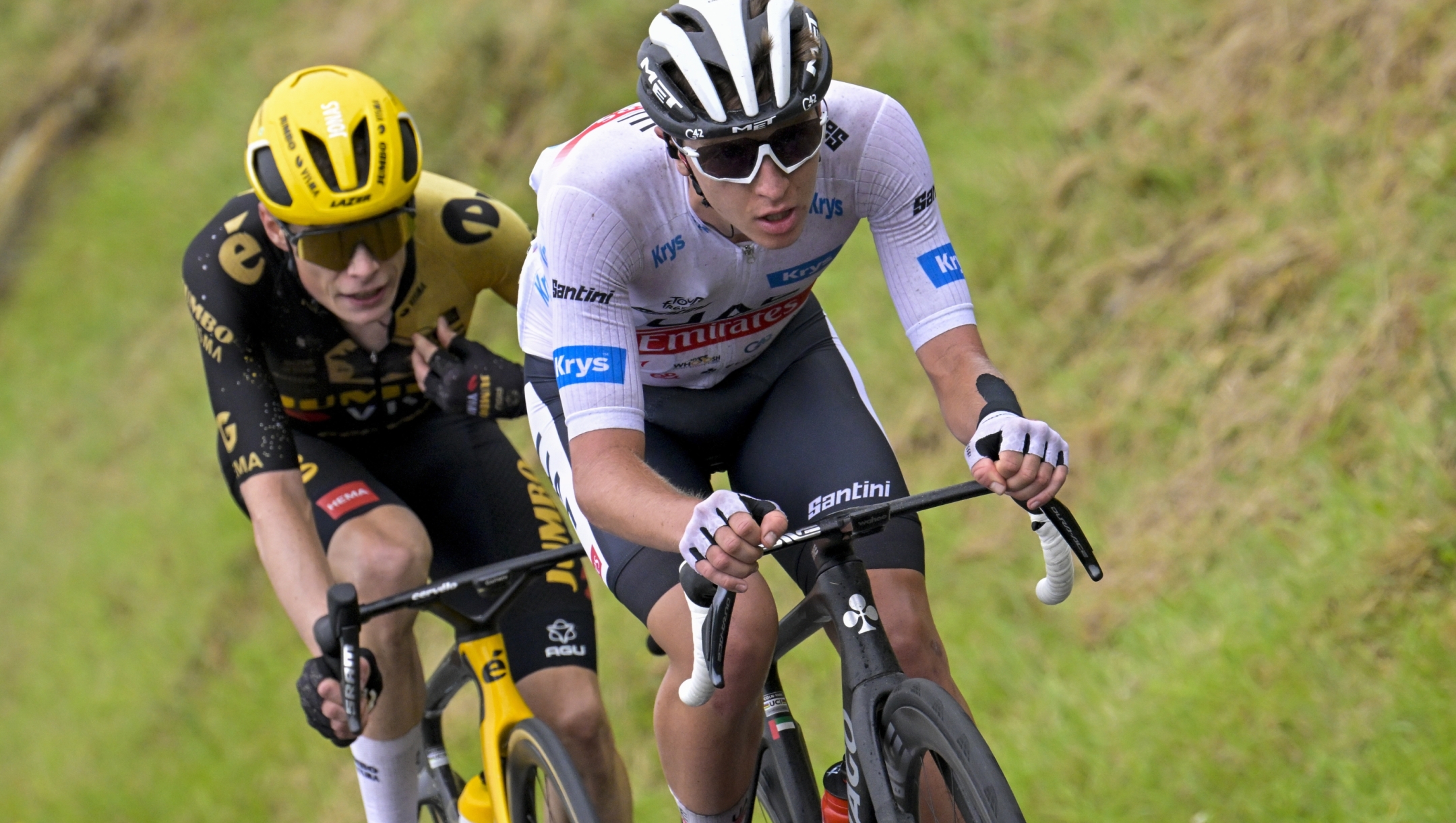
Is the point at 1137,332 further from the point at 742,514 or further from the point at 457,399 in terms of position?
the point at 742,514

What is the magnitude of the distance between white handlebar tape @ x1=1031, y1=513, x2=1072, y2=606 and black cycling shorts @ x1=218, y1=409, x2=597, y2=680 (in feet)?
5.43

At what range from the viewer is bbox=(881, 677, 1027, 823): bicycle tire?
2531mm

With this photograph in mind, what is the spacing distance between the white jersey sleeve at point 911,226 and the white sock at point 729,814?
1104 millimetres

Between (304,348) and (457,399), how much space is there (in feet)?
1.66

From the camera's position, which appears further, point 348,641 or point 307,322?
point 307,322

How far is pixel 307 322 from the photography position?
423 cm

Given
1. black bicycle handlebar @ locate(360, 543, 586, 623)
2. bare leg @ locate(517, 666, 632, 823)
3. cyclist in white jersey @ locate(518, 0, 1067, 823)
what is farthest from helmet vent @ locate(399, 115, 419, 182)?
bare leg @ locate(517, 666, 632, 823)

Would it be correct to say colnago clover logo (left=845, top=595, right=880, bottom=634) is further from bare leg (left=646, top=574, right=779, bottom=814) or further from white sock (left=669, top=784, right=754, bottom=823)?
white sock (left=669, top=784, right=754, bottom=823)

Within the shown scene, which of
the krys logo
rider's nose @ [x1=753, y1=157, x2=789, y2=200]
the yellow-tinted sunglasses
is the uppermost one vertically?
the yellow-tinted sunglasses

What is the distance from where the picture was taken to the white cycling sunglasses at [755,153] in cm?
281

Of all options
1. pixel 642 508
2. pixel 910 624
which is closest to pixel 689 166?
pixel 642 508

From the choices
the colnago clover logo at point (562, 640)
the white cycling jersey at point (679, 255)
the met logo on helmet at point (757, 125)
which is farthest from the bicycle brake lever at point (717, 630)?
the colnago clover logo at point (562, 640)

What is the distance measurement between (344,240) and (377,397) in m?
0.58

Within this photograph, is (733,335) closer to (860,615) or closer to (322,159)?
(860,615)
